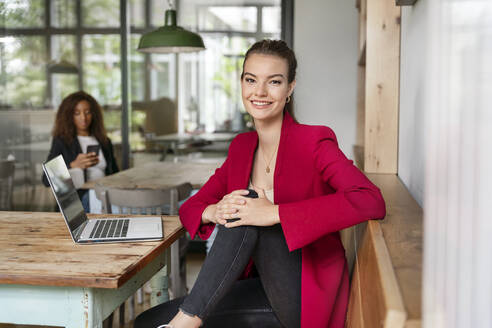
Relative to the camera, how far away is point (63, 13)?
514cm

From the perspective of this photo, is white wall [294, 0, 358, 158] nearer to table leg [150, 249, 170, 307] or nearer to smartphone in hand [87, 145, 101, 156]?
smartphone in hand [87, 145, 101, 156]

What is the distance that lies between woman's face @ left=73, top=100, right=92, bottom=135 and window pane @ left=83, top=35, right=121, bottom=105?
1.28 m

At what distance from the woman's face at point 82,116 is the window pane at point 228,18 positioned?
1522mm

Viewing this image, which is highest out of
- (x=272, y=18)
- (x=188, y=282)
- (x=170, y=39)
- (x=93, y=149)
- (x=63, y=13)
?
(x=63, y=13)

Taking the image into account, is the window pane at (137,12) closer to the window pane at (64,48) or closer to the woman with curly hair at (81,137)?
the window pane at (64,48)

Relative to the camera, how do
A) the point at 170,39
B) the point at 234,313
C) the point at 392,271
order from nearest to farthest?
the point at 392,271 → the point at 234,313 → the point at 170,39

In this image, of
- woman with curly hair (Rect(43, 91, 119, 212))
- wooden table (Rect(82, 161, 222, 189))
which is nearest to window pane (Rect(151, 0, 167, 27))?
woman with curly hair (Rect(43, 91, 119, 212))

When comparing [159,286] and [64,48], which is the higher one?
[64,48]

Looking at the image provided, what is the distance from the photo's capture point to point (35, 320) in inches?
55.7

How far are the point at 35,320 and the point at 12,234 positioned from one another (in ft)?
1.36

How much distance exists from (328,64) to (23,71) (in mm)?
2816

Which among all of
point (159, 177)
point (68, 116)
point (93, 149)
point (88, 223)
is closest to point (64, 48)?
point (68, 116)

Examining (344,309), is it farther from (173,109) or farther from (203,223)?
(173,109)

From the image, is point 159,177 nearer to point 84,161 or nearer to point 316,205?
point 84,161
